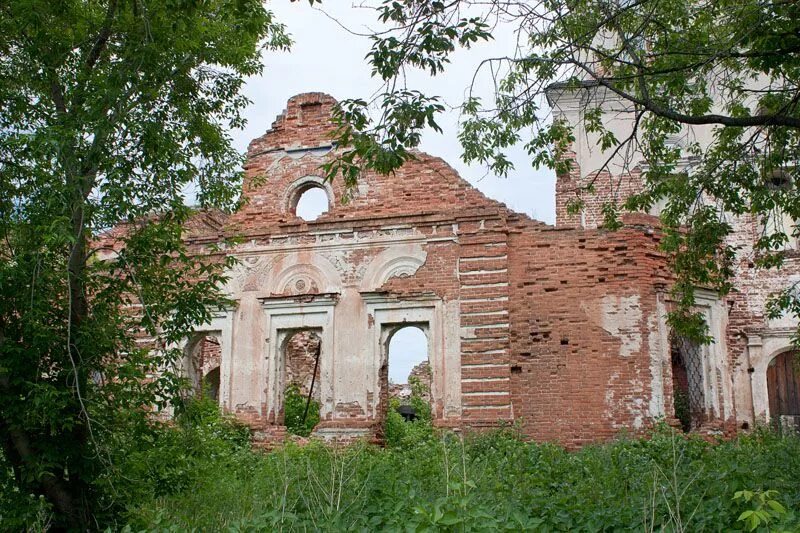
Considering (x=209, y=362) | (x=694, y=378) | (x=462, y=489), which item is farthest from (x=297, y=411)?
(x=462, y=489)

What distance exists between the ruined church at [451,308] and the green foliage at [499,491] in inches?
39.1

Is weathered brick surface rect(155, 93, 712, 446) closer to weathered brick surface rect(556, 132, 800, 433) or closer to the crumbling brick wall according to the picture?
weathered brick surface rect(556, 132, 800, 433)

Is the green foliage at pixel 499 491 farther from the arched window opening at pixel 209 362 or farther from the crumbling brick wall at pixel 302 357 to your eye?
the crumbling brick wall at pixel 302 357

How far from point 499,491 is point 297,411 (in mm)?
9721

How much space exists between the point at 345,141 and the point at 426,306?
7.72m

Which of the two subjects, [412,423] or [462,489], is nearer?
[462,489]

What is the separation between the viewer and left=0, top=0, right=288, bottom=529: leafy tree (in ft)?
21.4

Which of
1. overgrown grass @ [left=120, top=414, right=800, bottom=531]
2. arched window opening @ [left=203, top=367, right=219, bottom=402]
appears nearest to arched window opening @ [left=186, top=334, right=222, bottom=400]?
arched window opening @ [left=203, top=367, right=219, bottom=402]

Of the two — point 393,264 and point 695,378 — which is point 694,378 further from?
point 393,264

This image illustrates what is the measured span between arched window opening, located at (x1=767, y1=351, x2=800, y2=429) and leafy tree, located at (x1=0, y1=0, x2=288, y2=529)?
12.9 metres

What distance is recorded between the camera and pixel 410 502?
18.1 feet

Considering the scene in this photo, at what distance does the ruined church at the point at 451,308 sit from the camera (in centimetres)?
1262

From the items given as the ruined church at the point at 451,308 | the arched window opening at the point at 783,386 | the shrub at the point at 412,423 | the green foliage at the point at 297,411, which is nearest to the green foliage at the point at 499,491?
the shrub at the point at 412,423

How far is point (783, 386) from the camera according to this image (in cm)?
1623
